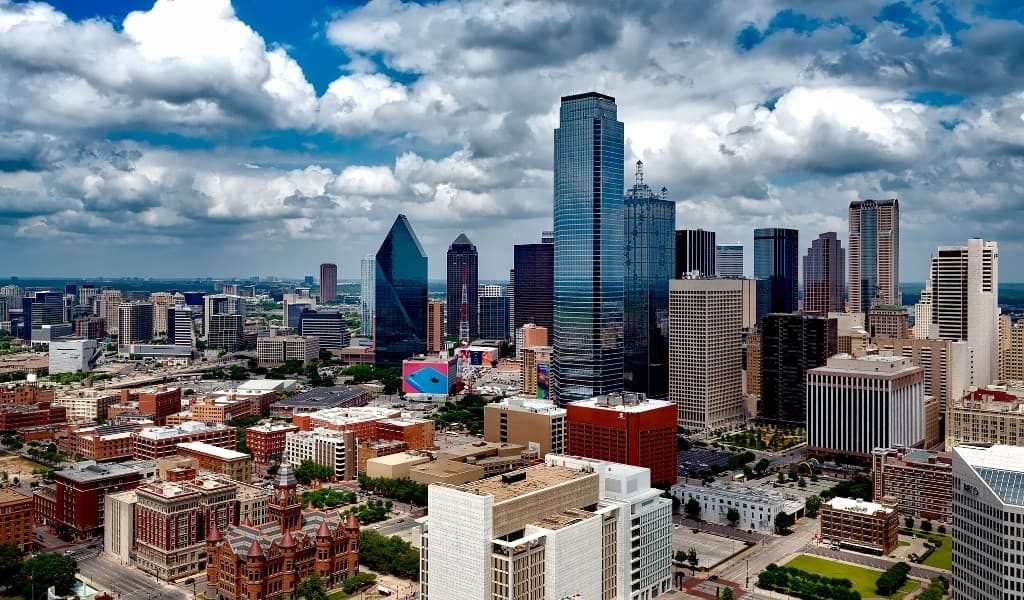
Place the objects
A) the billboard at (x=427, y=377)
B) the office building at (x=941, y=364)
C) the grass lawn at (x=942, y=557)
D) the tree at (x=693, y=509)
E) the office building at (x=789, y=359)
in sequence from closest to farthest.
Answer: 1. the grass lawn at (x=942, y=557)
2. the tree at (x=693, y=509)
3. the office building at (x=941, y=364)
4. the office building at (x=789, y=359)
5. the billboard at (x=427, y=377)

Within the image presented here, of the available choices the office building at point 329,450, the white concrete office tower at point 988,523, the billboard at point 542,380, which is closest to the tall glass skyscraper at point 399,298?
the billboard at point 542,380

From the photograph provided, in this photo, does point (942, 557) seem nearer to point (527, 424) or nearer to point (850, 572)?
point (850, 572)

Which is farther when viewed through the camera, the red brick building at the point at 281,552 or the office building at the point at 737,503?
the office building at the point at 737,503

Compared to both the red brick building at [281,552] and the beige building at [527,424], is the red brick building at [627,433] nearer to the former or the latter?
the beige building at [527,424]

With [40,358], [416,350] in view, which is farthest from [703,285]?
[40,358]

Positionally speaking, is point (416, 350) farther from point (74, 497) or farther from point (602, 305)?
point (74, 497)

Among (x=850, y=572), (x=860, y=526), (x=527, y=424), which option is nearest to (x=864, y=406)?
(x=860, y=526)
